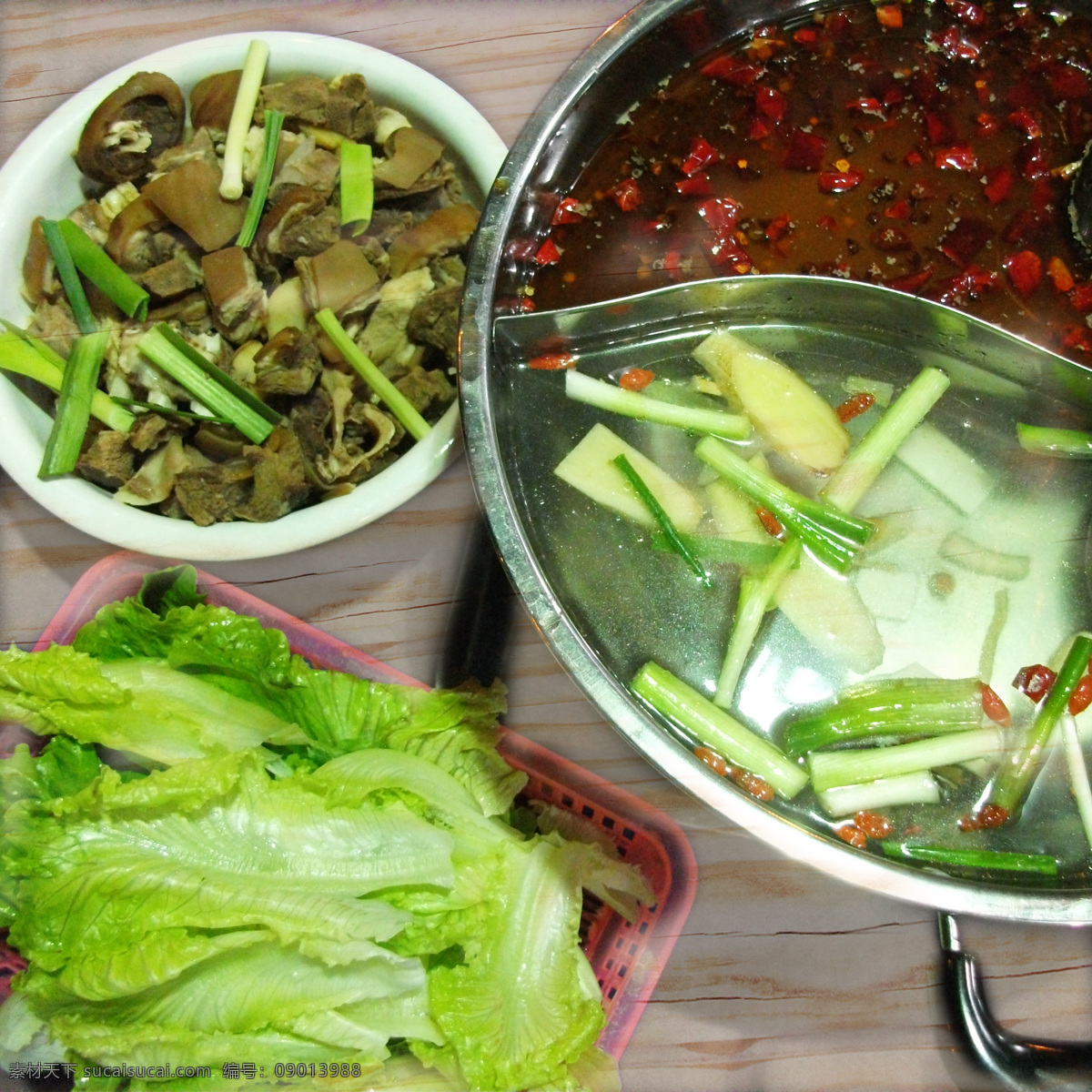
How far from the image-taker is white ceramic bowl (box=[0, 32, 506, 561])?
1173mm

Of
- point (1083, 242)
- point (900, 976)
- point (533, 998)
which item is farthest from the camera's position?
point (900, 976)

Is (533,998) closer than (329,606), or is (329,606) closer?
(533,998)

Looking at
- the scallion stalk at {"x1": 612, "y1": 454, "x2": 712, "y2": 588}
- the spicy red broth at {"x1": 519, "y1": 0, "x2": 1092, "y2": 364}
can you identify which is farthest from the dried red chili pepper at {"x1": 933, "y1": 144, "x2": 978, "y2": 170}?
the scallion stalk at {"x1": 612, "y1": 454, "x2": 712, "y2": 588}

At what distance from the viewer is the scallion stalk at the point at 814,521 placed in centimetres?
119

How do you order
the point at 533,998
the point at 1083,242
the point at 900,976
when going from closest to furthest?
1. the point at 533,998
2. the point at 1083,242
3. the point at 900,976

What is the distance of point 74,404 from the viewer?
1.23m

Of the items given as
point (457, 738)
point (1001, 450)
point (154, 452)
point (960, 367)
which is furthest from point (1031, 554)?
point (154, 452)

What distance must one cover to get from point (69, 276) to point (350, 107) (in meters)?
0.51

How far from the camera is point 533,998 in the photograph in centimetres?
112

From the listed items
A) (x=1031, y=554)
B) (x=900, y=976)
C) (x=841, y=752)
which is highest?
(x=1031, y=554)

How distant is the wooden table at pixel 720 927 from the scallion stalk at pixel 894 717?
0.21 meters

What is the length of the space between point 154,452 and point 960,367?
4.13 feet

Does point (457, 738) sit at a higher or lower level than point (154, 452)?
lower

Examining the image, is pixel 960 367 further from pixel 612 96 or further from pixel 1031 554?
pixel 612 96
